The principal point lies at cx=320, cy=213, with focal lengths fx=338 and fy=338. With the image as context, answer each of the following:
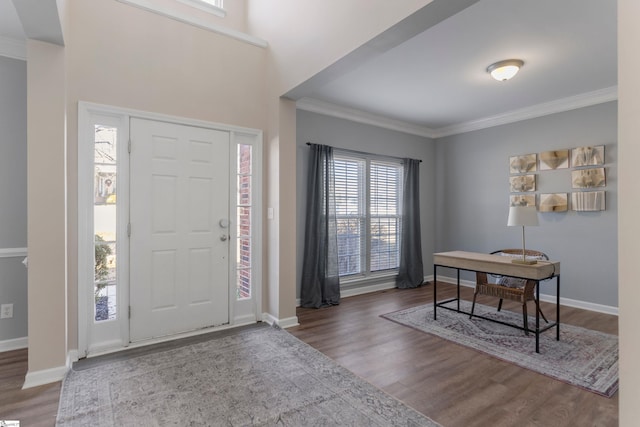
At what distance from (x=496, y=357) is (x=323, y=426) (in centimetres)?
173

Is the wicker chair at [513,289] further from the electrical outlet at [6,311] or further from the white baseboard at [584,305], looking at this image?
the electrical outlet at [6,311]

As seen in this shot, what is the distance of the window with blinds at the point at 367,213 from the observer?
4.94 metres

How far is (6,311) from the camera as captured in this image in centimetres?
301

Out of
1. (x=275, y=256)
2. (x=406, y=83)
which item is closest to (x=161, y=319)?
(x=275, y=256)

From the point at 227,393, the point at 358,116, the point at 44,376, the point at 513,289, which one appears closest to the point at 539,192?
the point at 513,289

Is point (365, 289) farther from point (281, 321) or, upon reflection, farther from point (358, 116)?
point (358, 116)

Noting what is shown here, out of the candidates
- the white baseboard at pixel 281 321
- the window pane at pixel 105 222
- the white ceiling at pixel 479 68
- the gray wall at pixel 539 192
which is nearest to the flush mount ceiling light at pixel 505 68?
the white ceiling at pixel 479 68

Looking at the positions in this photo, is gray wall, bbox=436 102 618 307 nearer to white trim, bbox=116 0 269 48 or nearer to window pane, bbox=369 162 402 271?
window pane, bbox=369 162 402 271

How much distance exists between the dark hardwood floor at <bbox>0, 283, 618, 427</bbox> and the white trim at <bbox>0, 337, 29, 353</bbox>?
0.08 m

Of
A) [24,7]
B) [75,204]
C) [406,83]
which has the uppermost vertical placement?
[406,83]

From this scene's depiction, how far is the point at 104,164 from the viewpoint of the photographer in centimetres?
295

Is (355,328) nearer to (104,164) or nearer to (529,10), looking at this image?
(104,164)

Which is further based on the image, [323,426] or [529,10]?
[529,10]

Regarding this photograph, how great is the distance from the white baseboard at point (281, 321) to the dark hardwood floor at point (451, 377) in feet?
0.28
